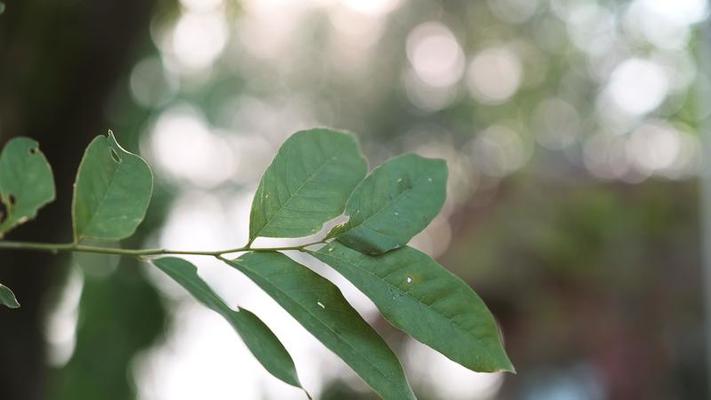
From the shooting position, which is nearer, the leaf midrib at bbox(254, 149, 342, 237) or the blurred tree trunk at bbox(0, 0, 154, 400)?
the leaf midrib at bbox(254, 149, 342, 237)

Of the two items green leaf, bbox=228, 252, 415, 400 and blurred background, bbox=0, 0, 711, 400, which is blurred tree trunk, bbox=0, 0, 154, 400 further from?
green leaf, bbox=228, 252, 415, 400

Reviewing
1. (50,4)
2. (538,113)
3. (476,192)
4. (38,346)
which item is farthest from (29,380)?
(538,113)

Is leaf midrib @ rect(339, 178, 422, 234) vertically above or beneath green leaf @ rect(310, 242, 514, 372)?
above

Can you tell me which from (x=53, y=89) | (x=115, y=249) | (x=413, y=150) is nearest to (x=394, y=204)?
(x=115, y=249)

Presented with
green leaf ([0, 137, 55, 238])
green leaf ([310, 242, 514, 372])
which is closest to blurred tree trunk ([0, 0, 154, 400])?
green leaf ([0, 137, 55, 238])

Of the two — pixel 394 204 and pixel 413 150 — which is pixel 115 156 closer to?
pixel 394 204

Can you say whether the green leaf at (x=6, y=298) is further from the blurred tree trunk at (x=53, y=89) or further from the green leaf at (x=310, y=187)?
the blurred tree trunk at (x=53, y=89)
